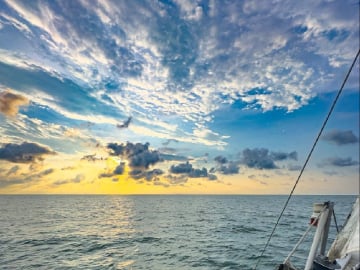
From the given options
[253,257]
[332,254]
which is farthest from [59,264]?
[332,254]

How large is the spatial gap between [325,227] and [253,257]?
18516 mm

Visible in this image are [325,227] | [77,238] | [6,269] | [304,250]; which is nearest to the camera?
[325,227]

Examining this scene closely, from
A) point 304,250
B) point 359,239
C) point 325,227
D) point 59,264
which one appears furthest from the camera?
point 304,250

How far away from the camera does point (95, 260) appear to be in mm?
27141

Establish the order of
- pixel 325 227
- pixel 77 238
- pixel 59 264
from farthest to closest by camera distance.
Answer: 1. pixel 77 238
2. pixel 59 264
3. pixel 325 227

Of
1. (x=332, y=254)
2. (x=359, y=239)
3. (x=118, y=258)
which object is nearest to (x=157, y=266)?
(x=118, y=258)

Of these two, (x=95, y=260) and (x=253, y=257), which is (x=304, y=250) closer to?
(x=253, y=257)

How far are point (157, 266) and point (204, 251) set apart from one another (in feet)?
25.3

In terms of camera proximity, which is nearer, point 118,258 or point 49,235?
point 118,258

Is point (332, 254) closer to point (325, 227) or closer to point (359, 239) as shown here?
point (325, 227)

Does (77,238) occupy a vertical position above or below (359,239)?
below

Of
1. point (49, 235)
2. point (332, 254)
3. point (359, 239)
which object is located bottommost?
point (49, 235)

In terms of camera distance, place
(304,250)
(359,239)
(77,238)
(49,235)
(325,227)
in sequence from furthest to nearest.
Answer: (49,235)
(77,238)
(304,250)
(325,227)
(359,239)

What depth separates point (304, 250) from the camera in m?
29.5
